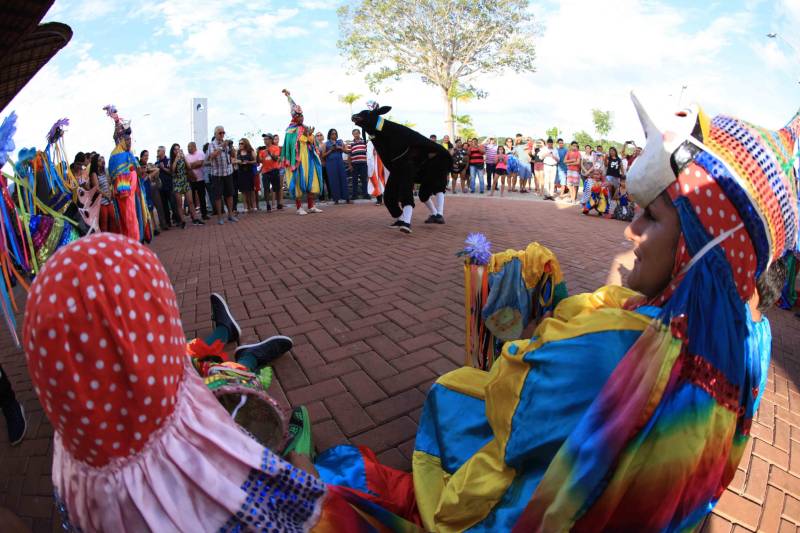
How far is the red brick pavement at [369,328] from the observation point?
2.11 metres

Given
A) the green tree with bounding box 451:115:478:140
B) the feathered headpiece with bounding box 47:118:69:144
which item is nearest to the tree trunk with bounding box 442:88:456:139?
the green tree with bounding box 451:115:478:140

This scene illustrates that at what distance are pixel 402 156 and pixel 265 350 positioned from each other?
15.7 feet

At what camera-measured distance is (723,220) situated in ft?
3.37

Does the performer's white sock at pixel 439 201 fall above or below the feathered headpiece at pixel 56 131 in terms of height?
below

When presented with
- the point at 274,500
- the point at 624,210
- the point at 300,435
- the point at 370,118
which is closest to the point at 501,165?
the point at 624,210

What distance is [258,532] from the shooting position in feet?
3.14

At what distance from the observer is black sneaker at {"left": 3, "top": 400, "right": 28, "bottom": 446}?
241 cm

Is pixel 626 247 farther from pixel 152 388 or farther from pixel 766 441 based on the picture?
pixel 152 388

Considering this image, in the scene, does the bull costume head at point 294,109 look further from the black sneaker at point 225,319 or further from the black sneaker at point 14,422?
the black sneaker at point 14,422

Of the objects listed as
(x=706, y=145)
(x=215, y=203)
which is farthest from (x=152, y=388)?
(x=215, y=203)

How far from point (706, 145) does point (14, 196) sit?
147 inches

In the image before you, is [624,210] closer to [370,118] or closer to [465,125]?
[370,118]

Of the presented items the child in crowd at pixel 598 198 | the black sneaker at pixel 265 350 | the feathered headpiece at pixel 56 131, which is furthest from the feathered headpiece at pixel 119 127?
the child in crowd at pixel 598 198

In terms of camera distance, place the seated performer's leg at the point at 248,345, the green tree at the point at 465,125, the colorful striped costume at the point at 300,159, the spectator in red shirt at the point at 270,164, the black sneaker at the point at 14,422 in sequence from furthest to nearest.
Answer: the green tree at the point at 465,125, the spectator in red shirt at the point at 270,164, the colorful striped costume at the point at 300,159, the seated performer's leg at the point at 248,345, the black sneaker at the point at 14,422
